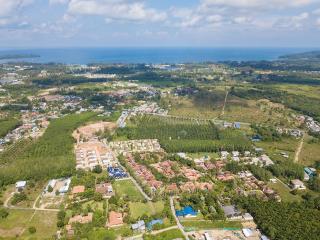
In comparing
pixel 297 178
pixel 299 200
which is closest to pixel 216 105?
pixel 297 178

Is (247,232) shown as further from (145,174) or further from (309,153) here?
(309,153)

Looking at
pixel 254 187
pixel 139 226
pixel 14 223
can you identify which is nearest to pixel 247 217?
pixel 254 187

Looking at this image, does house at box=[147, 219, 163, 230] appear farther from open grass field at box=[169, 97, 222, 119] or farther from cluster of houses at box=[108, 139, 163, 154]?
open grass field at box=[169, 97, 222, 119]

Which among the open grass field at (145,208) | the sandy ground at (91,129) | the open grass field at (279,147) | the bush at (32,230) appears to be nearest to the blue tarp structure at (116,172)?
the open grass field at (145,208)

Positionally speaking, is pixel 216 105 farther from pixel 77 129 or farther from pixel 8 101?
pixel 8 101

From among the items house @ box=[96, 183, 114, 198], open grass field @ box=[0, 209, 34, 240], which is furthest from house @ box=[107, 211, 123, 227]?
open grass field @ box=[0, 209, 34, 240]
